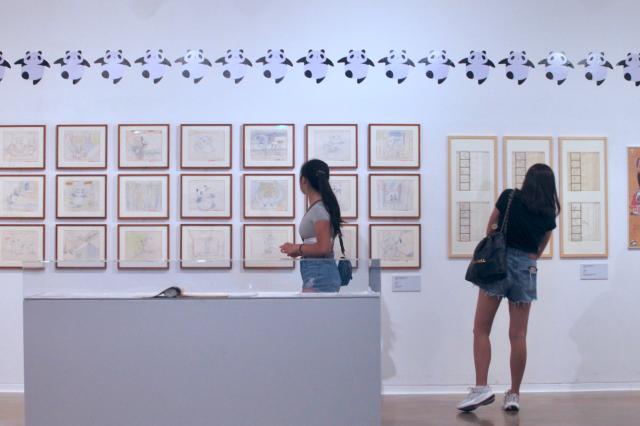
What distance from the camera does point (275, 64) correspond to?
5.34 meters

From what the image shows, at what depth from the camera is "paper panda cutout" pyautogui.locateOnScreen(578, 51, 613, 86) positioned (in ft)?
17.7

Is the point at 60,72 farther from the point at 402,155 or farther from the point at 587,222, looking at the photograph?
the point at 587,222

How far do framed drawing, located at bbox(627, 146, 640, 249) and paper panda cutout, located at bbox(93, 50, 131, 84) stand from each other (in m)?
4.10

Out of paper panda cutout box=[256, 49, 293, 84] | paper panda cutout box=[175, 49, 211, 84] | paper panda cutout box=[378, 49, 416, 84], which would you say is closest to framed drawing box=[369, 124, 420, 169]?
paper panda cutout box=[378, 49, 416, 84]

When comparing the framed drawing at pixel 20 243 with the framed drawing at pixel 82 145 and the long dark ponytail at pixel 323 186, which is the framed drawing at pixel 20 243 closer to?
the framed drawing at pixel 82 145

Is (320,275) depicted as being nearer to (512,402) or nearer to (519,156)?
(512,402)

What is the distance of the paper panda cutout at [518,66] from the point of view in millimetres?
5363

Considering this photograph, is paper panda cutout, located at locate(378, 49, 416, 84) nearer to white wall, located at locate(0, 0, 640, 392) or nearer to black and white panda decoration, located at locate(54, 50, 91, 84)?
white wall, located at locate(0, 0, 640, 392)

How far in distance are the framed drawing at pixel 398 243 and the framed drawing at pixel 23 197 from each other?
2.64 metres

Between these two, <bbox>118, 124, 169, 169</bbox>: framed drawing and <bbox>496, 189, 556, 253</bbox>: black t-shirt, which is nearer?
<bbox>496, 189, 556, 253</bbox>: black t-shirt

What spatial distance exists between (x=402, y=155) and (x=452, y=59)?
2.86 ft

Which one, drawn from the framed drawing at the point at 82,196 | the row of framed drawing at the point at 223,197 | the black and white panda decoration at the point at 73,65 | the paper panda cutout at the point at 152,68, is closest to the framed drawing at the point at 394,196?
the row of framed drawing at the point at 223,197

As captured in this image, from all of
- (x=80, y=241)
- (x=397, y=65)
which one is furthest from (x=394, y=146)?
(x=80, y=241)

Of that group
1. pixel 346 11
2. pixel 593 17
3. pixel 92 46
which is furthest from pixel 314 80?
pixel 593 17
